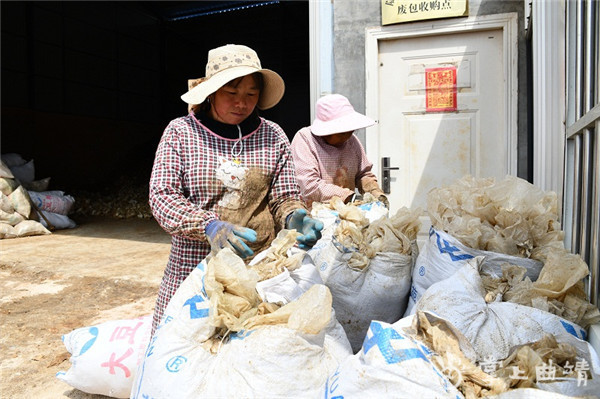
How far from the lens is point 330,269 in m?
1.69

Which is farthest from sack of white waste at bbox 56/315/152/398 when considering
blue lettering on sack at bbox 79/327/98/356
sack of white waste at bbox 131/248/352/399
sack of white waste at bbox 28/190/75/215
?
sack of white waste at bbox 28/190/75/215

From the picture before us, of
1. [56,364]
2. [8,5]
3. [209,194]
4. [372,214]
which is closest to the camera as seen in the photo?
[209,194]

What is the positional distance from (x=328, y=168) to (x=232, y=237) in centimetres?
159

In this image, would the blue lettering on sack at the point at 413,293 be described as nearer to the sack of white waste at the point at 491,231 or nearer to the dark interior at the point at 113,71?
the sack of white waste at the point at 491,231

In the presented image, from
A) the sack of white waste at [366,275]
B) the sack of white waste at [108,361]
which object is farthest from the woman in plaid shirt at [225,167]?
the sack of white waste at [108,361]

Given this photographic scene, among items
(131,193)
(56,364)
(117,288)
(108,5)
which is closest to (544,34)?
(56,364)

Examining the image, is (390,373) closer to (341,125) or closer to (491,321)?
(491,321)

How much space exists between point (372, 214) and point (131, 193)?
9.11m

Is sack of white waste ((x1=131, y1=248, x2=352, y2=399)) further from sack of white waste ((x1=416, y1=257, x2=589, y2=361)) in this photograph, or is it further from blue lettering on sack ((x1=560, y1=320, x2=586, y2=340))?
blue lettering on sack ((x1=560, y1=320, x2=586, y2=340))

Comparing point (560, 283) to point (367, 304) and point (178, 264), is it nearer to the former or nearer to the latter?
point (367, 304)

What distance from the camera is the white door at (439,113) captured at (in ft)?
13.8

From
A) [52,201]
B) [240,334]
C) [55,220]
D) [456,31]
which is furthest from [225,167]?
[52,201]

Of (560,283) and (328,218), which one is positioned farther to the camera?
(328,218)

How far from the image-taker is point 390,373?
0.94m
